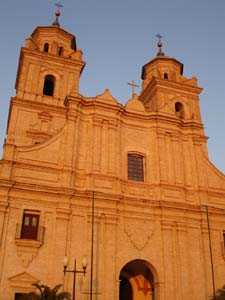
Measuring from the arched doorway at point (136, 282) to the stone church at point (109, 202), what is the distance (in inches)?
2.3

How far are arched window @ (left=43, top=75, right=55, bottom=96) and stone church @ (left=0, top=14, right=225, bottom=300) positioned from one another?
1.32m

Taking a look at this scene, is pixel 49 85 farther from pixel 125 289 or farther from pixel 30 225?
pixel 125 289

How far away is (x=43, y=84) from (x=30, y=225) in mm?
12517

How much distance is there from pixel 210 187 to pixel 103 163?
23.0ft

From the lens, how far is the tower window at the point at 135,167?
21.4m

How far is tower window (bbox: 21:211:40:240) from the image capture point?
56.7 ft

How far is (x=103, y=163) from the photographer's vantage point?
808 inches

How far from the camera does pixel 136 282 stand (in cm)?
2061

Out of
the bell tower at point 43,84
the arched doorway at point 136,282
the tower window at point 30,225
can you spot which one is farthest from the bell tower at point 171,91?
the tower window at point 30,225

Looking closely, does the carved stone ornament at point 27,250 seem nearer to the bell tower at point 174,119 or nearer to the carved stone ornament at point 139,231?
the carved stone ornament at point 139,231

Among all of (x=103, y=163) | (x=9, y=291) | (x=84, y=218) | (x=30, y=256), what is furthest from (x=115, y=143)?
(x=9, y=291)

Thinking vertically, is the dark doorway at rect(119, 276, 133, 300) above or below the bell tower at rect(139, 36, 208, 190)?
below

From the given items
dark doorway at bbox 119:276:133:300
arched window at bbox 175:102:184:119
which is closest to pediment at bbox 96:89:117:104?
arched window at bbox 175:102:184:119

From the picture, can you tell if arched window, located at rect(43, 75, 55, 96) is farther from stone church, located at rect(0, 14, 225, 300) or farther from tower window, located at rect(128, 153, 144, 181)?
tower window, located at rect(128, 153, 144, 181)
